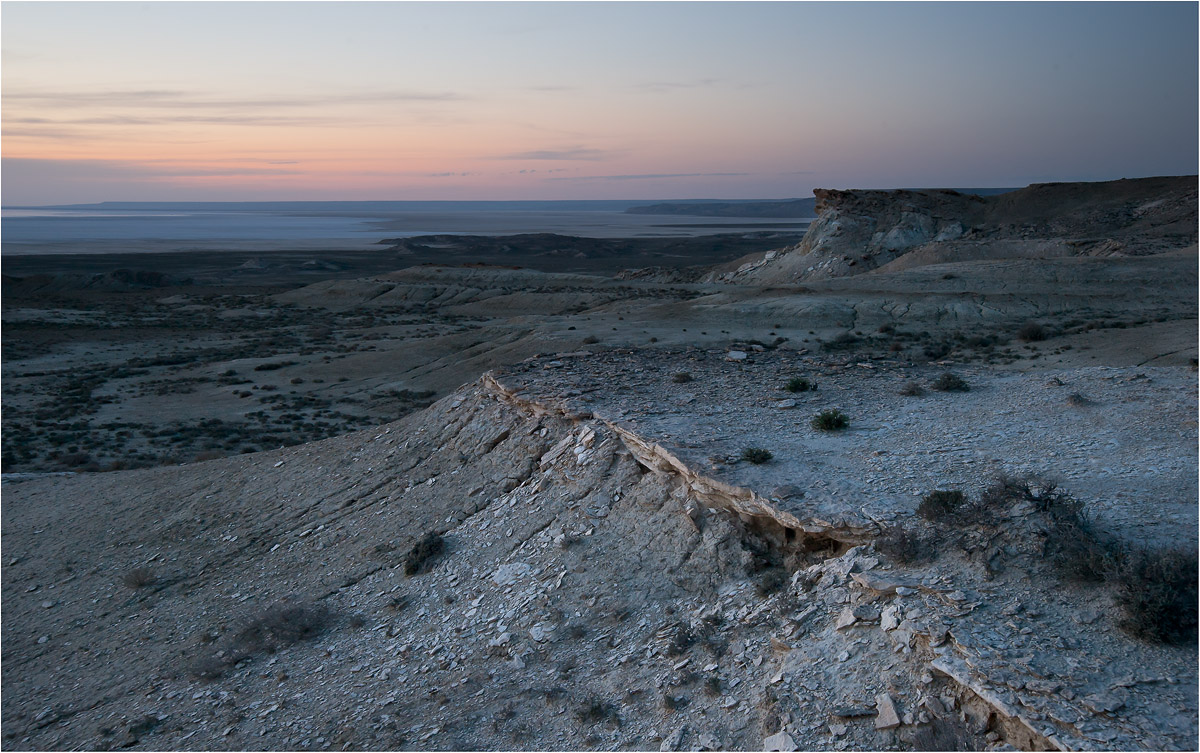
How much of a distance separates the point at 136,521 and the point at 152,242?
16602 cm

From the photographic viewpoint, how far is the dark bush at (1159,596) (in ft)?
17.8

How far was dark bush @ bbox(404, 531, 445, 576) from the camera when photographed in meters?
Answer: 9.73

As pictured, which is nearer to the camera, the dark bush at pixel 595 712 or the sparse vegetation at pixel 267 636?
the dark bush at pixel 595 712

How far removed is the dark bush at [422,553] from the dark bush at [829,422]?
16.5 feet

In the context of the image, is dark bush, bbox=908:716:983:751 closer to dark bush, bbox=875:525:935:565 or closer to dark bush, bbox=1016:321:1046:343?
dark bush, bbox=875:525:935:565

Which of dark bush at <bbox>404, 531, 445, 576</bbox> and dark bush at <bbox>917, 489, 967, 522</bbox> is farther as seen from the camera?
dark bush at <bbox>404, 531, 445, 576</bbox>

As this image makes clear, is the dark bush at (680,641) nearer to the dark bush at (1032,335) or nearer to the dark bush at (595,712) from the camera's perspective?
the dark bush at (595,712)

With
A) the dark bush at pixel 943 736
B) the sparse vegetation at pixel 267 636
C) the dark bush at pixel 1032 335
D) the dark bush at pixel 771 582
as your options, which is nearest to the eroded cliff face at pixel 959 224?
the dark bush at pixel 1032 335

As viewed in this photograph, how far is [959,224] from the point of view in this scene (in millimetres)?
52250

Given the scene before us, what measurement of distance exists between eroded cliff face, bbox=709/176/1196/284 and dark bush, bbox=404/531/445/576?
3860 cm

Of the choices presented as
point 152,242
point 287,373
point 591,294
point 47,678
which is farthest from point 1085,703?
point 152,242

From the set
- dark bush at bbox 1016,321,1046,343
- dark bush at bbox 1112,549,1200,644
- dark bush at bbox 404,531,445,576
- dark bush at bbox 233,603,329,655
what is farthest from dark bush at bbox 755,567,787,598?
dark bush at bbox 1016,321,1046,343

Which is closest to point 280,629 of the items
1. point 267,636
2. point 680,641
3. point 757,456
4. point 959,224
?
point 267,636

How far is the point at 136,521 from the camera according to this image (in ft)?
44.8
